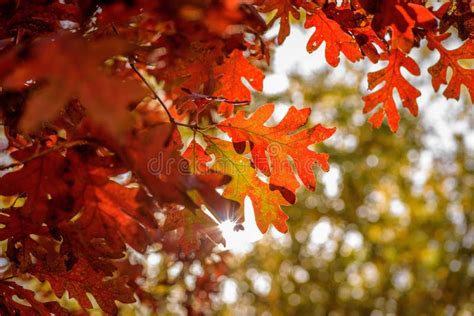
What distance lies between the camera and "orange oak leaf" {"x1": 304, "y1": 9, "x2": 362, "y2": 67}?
6.15 ft

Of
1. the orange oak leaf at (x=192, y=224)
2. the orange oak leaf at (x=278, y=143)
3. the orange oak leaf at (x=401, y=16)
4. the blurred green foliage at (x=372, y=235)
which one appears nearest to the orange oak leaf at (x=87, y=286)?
the orange oak leaf at (x=192, y=224)

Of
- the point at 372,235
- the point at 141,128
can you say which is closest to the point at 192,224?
the point at 141,128

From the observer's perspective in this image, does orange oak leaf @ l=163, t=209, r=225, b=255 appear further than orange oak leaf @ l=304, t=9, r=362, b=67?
No

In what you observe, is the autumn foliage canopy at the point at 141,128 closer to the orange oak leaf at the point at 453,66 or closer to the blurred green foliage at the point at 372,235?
the orange oak leaf at the point at 453,66

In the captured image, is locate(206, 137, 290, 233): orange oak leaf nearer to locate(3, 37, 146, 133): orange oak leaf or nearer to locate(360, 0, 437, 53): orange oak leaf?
locate(360, 0, 437, 53): orange oak leaf

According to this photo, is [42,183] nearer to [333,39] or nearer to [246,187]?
[246,187]

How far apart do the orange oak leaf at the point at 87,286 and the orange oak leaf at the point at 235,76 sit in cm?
77

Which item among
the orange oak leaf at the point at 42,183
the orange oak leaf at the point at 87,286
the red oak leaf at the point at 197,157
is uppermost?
the orange oak leaf at the point at 42,183

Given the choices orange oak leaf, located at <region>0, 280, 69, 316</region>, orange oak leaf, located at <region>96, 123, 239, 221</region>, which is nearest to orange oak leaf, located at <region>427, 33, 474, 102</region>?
orange oak leaf, located at <region>96, 123, 239, 221</region>

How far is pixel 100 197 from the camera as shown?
1330 millimetres

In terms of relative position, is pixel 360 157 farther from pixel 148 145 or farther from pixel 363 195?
pixel 148 145

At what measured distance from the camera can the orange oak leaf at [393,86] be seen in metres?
1.85

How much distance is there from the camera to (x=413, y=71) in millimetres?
1828

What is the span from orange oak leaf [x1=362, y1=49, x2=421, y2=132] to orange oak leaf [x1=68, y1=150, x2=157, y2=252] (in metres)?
0.99
